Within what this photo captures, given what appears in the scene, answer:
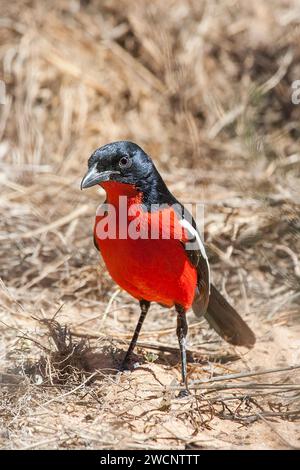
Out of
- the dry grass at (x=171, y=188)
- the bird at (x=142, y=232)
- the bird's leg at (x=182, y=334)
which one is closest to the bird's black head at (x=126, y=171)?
the bird at (x=142, y=232)

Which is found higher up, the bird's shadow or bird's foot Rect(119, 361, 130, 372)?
the bird's shadow

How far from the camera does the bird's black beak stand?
404 centimetres

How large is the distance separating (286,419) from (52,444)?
1.23 m

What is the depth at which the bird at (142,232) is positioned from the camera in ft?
13.5

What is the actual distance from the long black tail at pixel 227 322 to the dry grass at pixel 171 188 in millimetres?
132

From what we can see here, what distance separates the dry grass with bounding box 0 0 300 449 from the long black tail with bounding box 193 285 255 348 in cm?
13

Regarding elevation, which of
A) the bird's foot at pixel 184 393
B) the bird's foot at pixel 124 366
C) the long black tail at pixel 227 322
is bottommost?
the bird's foot at pixel 184 393

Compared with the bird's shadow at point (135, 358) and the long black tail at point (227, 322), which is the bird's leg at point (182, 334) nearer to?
the bird's shadow at point (135, 358)

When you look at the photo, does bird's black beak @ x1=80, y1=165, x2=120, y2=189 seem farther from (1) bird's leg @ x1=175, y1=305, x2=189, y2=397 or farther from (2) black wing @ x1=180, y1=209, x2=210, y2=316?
(1) bird's leg @ x1=175, y1=305, x2=189, y2=397

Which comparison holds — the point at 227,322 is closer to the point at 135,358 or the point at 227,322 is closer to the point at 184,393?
the point at 135,358

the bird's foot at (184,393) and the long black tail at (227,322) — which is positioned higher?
the long black tail at (227,322)

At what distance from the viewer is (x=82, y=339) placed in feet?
14.9

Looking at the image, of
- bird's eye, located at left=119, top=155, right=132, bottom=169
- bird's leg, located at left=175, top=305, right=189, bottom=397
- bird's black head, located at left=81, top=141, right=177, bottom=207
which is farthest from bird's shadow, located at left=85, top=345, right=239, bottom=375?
bird's eye, located at left=119, top=155, right=132, bottom=169

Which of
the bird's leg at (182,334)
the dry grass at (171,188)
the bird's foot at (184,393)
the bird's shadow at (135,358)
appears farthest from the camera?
the bird's shadow at (135,358)
